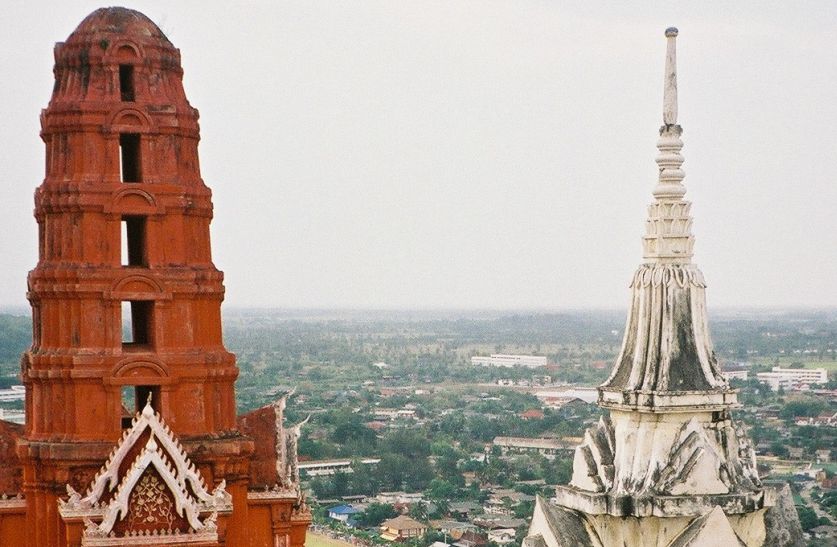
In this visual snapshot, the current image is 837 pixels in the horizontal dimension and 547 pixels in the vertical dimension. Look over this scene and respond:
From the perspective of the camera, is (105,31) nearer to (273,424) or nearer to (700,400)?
(273,424)

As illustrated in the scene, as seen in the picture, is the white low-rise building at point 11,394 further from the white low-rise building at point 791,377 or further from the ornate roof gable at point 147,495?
the white low-rise building at point 791,377

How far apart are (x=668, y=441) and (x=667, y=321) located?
1.17m

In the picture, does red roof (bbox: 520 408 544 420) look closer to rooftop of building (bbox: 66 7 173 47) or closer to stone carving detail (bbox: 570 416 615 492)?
rooftop of building (bbox: 66 7 173 47)

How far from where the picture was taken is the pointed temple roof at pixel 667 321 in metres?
15.5

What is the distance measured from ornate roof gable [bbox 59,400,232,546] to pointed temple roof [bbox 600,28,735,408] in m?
4.62

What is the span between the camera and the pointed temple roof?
1552 cm

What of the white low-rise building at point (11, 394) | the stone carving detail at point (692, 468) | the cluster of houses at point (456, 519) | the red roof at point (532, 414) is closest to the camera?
the stone carving detail at point (692, 468)

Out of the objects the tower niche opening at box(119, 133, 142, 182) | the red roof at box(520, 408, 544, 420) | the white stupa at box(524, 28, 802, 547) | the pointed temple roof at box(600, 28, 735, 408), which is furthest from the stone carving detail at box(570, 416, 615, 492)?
the red roof at box(520, 408, 544, 420)

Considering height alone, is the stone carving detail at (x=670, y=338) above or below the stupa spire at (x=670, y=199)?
below

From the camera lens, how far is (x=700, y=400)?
50.5 ft

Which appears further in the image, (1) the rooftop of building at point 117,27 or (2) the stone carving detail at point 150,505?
(1) the rooftop of building at point 117,27

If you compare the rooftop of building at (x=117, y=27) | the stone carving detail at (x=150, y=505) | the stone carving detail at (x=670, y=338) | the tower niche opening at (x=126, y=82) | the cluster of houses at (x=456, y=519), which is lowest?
the cluster of houses at (x=456, y=519)

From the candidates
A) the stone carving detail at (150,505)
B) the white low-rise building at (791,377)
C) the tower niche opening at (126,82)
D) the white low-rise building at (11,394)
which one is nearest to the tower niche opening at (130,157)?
the tower niche opening at (126,82)

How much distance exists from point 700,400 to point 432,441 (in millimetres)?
110544
